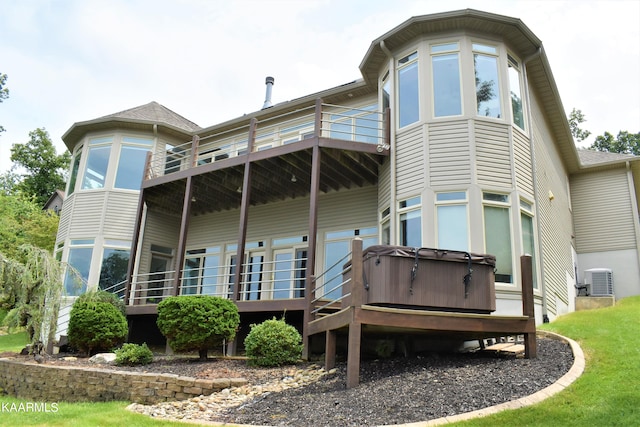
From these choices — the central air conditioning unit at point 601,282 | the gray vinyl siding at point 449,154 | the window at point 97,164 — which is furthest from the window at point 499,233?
the window at point 97,164

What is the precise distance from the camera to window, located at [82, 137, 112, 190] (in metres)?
16.6

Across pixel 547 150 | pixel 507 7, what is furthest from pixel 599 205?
pixel 507 7

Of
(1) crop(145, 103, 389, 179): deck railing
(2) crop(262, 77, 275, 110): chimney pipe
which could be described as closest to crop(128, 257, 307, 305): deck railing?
(1) crop(145, 103, 389, 179): deck railing

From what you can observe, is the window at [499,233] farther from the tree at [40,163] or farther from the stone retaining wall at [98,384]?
the tree at [40,163]

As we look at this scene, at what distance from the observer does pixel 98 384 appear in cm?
830

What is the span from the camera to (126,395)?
7.81 metres

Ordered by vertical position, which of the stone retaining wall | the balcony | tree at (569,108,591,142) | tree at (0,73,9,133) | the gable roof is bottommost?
the stone retaining wall

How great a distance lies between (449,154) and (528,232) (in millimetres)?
2374

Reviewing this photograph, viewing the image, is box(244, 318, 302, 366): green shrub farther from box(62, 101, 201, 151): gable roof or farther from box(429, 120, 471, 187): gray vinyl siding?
box(62, 101, 201, 151): gable roof

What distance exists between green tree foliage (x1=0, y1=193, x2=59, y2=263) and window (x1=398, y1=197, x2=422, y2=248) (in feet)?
49.9

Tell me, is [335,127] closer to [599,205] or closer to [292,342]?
[292,342]

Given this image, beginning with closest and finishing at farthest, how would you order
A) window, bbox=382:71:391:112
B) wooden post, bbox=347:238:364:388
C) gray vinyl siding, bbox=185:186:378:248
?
wooden post, bbox=347:238:364:388 < window, bbox=382:71:391:112 < gray vinyl siding, bbox=185:186:378:248

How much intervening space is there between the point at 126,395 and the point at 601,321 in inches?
324

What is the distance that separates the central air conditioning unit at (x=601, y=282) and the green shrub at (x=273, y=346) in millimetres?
11510
